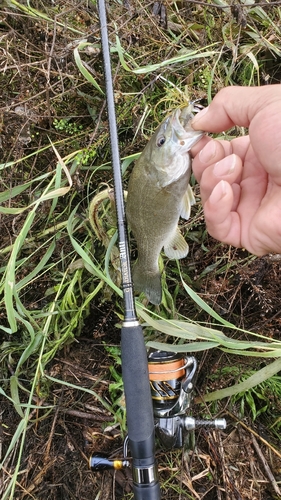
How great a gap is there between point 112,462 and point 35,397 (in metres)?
0.71

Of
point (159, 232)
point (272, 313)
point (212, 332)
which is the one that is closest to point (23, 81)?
→ point (159, 232)

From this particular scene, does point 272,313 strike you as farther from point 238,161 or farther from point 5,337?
point 5,337

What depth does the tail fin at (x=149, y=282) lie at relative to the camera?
223cm

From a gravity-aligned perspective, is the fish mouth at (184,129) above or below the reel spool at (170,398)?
above

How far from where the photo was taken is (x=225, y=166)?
179 centimetres

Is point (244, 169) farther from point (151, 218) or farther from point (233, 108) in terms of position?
point (151, 218)

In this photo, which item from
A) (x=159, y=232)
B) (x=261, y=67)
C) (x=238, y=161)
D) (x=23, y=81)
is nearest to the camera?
(x=238, y=161)

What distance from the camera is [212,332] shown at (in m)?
2.12

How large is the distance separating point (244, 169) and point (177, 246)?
0.51 m

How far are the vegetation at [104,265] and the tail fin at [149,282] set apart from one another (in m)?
0.24

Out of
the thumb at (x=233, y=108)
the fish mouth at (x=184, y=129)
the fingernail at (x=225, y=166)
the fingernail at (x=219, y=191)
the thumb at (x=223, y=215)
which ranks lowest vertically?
the thumb at (x=223, y=215)

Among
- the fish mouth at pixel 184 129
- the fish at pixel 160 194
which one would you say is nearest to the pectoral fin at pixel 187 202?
the fish at pixel 160 194

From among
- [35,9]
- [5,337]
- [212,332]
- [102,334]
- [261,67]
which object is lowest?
[5,337]

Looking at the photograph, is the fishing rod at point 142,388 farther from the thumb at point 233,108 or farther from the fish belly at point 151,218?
the thumb at point 233,108
